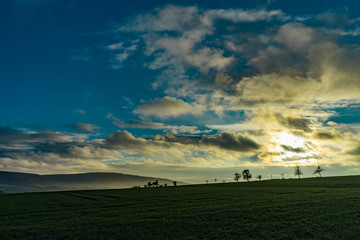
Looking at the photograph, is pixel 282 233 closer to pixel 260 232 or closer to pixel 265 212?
pixel 260 232

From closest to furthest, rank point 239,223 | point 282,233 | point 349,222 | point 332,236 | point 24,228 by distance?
point 332,236 < point 282,233 < point 349,222 < point 239,223 < point 24,228

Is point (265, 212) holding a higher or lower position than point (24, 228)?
higher

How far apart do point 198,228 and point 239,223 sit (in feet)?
13.4

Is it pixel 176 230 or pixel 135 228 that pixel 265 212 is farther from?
pixel 135 228

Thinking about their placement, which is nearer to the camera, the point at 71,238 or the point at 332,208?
the point at 71,238

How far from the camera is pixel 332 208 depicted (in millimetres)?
28656

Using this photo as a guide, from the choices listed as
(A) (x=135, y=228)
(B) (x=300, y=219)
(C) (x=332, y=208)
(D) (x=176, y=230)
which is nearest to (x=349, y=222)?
(B) (x=300, y=219)

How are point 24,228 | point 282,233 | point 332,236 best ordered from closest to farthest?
1. point 332,236
2. point 282,233
3. point 24,228

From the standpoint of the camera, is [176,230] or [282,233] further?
Answer: [176,230]

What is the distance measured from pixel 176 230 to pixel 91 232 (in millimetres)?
8361

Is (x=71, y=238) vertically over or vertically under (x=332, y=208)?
under

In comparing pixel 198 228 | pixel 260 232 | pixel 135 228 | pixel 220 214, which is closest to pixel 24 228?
pixel 135 228

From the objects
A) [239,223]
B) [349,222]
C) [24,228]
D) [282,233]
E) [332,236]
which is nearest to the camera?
[332,236]

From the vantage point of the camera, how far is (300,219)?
79.2 feet
